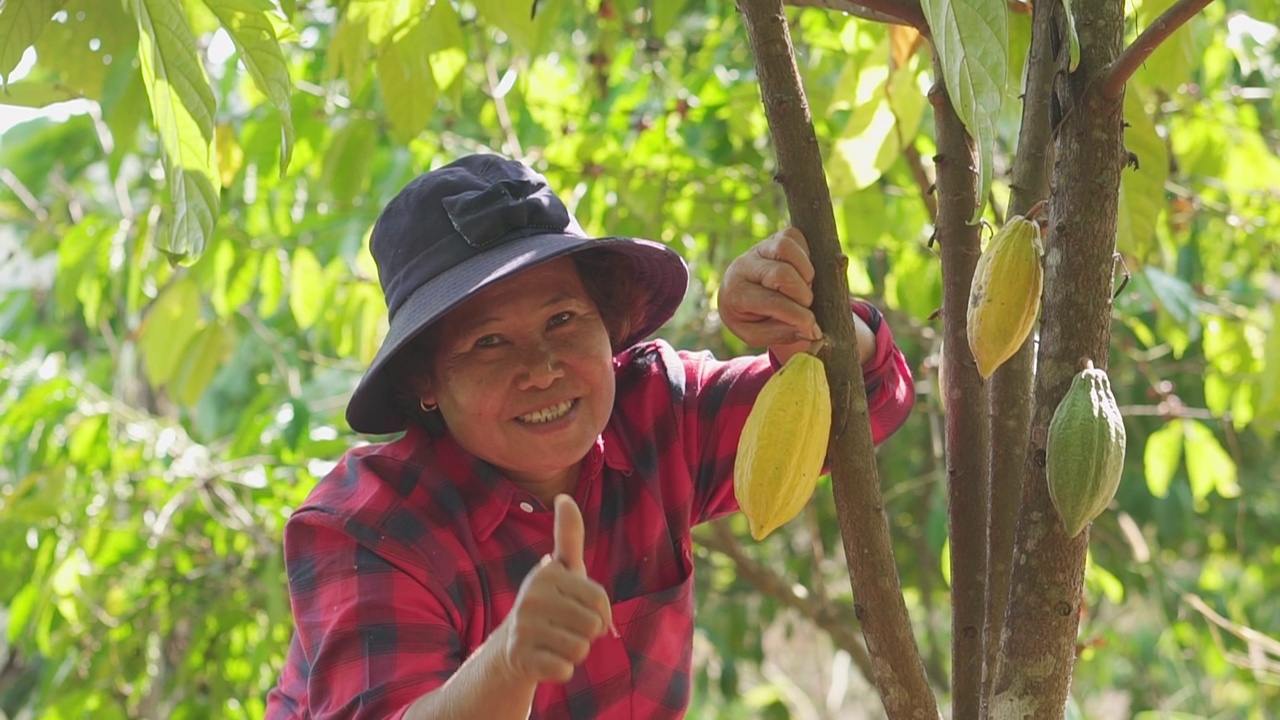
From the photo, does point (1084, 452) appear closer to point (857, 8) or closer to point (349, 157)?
point (857, 8)

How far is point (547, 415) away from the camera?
131 centimetres

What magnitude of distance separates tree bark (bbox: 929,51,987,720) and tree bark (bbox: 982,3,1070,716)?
0.03 metres

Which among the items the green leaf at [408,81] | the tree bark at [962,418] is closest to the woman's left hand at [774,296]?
the tree bark at [962,418]

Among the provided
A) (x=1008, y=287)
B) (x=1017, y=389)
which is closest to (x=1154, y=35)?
(x=1008, y=287)

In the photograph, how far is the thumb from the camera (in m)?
0.80

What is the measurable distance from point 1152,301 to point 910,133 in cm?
89

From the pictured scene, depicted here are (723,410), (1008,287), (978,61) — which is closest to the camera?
(978,61)

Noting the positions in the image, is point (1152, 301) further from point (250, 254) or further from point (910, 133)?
point (250, 254)

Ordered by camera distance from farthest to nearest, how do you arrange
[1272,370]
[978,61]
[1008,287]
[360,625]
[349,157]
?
[349,157]
[1272,370]
[360,625]
[1008,287]
[978,61]

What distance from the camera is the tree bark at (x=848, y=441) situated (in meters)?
0.95

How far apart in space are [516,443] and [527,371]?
0.24 ft

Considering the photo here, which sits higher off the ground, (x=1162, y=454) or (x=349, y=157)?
(x=349, y=157)

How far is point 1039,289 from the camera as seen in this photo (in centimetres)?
92

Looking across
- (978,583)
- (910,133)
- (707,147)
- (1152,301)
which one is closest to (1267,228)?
(1152,301)
